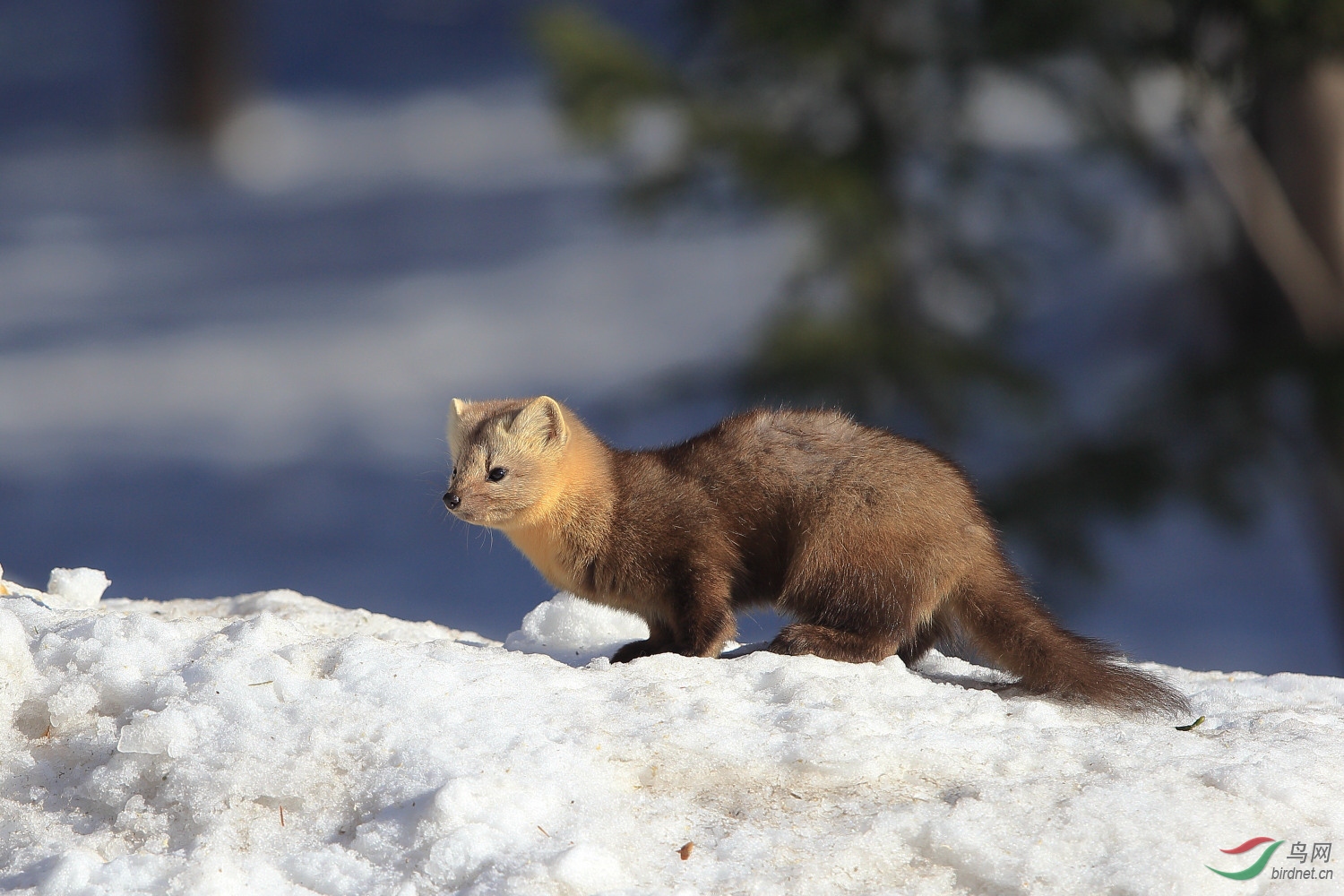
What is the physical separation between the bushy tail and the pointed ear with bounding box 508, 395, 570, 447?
1.57 meters

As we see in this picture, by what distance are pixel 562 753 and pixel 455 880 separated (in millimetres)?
502

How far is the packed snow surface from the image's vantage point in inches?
130

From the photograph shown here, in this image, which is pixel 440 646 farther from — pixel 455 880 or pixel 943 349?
pixel 943 349

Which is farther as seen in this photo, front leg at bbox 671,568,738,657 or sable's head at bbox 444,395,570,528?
sable's head at bbox 444,395,570,528

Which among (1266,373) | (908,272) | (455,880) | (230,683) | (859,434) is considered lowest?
(455,880)

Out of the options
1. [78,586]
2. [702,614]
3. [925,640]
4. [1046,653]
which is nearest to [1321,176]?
[925,640]

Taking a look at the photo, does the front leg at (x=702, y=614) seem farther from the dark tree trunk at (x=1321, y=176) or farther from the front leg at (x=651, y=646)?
the dark tree trunk at (x=1321, y=176)

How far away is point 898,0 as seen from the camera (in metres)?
13.4

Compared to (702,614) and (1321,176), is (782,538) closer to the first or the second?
(702,614)

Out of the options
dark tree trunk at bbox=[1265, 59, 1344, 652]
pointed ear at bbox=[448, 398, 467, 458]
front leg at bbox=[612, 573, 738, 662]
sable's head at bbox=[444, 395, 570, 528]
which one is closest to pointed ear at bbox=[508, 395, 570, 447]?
sable's head at bbox=[444, 395, 570, 528]

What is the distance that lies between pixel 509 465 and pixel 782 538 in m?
1.03

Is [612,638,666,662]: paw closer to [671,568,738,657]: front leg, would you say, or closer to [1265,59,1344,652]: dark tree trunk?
[671,568,738,657]: front leg

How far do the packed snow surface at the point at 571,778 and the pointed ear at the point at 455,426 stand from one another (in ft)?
4.38

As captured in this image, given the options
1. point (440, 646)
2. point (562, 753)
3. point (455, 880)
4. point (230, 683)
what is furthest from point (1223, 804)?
point (230, 683)
